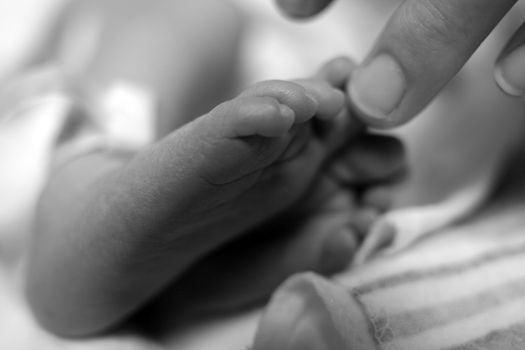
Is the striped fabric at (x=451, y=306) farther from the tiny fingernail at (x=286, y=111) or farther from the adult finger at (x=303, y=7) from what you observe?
the adult finger at (x=303, y=7)

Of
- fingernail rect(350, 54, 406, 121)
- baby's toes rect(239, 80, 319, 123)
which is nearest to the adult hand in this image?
fingernail rect(350, 54, 406, 121)

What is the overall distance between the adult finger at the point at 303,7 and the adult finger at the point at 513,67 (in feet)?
0.65

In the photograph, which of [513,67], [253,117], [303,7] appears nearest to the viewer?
[253,117]

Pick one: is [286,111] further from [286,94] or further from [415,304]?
[415,304]

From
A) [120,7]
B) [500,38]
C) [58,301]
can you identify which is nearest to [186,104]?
[120,7]

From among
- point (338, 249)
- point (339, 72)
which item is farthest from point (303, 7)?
point (338, 249)

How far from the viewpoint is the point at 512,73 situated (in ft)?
1.55

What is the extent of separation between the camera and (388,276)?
1.65 feet

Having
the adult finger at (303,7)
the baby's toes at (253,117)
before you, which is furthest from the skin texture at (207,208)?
the adult finger at (303,7)

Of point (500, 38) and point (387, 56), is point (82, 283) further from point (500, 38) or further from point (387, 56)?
point (500, 38)

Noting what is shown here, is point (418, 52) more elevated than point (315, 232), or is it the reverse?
point (418, 52)

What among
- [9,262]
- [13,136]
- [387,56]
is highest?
[387,56]

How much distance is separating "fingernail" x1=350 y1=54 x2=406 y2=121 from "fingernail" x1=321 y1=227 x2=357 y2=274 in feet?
0.33

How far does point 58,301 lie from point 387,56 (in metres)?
0.31
